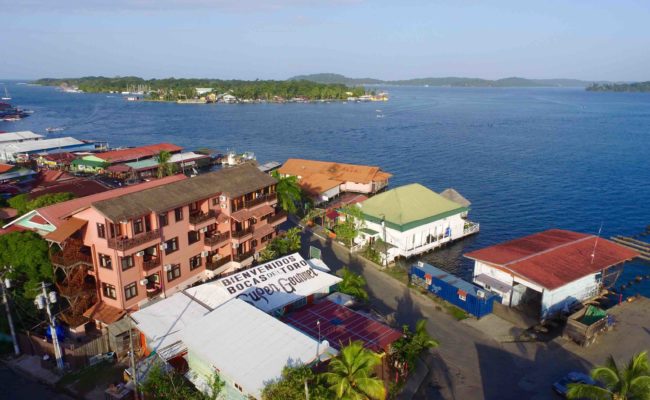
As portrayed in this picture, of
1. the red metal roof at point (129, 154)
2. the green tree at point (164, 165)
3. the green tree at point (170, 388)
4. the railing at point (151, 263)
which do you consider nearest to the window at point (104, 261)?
the railing at point (151, 263)

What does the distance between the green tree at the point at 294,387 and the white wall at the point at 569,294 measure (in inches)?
927

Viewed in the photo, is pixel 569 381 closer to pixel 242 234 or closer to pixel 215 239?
pixel 242 234

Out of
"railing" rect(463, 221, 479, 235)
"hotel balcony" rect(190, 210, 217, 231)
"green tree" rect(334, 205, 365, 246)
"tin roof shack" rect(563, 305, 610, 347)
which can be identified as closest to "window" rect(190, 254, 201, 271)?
"hotel balcony" rect(190, 210, 217, 231)

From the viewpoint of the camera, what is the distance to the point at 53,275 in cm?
3403

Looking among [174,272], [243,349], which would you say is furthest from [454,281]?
[174,272]

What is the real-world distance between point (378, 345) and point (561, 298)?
1928cm

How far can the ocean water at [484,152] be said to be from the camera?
2689 inches

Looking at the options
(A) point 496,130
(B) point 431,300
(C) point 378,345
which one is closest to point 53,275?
(C) point 378,345

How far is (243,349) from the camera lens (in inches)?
946

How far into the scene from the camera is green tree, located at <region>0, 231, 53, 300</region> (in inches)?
1324

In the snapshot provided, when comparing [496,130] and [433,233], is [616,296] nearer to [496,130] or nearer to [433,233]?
[433,233]

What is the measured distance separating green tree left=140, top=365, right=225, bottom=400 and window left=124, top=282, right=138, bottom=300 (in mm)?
10123

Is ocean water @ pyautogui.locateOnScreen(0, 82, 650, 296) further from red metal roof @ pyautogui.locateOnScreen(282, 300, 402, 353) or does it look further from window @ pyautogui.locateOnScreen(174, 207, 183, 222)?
window @ pyautogui.locateOnScreen(174, 207, 183, 222)

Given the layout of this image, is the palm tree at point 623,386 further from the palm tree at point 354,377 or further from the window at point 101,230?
the window at point 101,230
